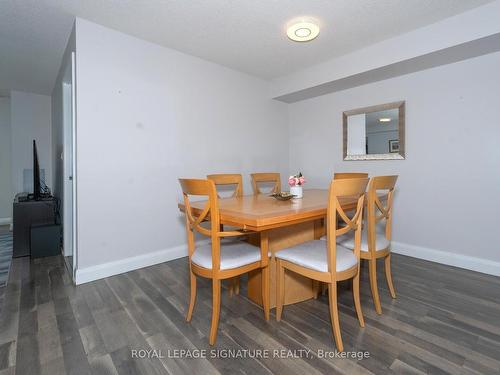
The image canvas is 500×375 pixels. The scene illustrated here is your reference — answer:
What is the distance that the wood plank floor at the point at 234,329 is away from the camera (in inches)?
53.8

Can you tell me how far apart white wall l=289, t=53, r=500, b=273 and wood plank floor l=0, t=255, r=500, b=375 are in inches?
20.7

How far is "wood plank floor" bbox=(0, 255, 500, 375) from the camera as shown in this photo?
4.48 feet

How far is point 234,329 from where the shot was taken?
5.51 feet

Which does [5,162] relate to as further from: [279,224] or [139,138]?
[279,224]

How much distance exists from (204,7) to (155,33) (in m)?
0.71

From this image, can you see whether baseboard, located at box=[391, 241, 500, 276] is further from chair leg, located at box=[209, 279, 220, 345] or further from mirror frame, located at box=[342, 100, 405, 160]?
chair leg, located at box=[209, 279, 220, 345]

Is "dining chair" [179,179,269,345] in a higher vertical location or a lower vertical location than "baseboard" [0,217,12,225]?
higher

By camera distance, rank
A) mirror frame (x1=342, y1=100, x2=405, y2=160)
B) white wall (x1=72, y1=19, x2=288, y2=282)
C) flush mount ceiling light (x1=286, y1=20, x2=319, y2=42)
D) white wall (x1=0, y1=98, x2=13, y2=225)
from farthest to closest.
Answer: white wall (x1=0, y1=98, x2=13, y2=225)
mirror frame (x1=342, y1=100, x2=405, y2=160)
white wall (x1=72, y1=19, x2=288, y2=282)
flush mount ceiling light (x1=286, y1=20, x2=319, y2=42)

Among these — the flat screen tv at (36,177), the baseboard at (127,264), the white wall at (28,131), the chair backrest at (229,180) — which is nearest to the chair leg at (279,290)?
the chair backrest at (229,180)

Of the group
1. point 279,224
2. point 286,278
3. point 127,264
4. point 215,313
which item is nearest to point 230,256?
point 215,313

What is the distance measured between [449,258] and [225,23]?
3.28 metres

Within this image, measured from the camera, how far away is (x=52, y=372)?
1319mm

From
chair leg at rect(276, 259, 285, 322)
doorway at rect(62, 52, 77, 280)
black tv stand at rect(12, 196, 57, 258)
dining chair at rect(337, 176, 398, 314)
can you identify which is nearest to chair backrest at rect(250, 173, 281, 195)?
dining chair at rect(337, 176, 398, 314)

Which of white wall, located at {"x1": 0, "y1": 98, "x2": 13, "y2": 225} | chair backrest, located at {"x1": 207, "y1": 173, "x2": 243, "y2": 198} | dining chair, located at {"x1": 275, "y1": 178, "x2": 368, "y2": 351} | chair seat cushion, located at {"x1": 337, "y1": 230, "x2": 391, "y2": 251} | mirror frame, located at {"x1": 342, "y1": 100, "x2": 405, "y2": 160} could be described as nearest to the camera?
dining chair, located at {"x1": 275, "y1": 178, "x2": 368, "y2": 351}
